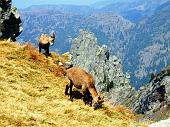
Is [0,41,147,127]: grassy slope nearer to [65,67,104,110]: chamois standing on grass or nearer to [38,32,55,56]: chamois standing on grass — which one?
[65,67,104,110]: chamois standing on grass

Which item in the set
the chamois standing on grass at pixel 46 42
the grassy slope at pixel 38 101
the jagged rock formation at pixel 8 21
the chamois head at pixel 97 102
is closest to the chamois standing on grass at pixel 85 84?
the chamois head at pixel 97 102

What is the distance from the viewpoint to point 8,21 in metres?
49.5

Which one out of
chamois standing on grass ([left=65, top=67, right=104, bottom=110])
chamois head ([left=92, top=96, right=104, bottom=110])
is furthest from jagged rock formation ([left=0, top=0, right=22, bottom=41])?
chamois head ([left=92, top=96, right=104, bottom=110])

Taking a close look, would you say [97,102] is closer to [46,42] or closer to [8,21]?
[46,42]

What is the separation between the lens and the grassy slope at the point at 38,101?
73.0ft

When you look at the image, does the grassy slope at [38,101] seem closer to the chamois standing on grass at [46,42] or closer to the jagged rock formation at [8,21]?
the chamois standing on grass at [46,42]

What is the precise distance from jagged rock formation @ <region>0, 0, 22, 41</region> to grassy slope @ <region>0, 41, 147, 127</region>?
14.6 meters

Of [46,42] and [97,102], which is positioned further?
[46,42]

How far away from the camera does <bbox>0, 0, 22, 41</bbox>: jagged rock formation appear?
Answer: 48.4 meters

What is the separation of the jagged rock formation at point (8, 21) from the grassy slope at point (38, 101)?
1459cm

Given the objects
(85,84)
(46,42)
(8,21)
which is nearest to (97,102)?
(85,84)

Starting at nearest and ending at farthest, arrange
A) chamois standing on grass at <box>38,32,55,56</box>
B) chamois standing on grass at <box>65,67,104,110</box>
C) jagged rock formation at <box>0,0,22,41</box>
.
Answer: chamois standing on grass at <box>65,67,104,110</box> → chamois standing on grass at <box>38,32,55,56</box> → jagged rock formation at <box>0,0,22,41</box>

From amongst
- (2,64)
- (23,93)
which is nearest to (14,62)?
(2,64)

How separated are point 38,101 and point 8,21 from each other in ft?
84.8
